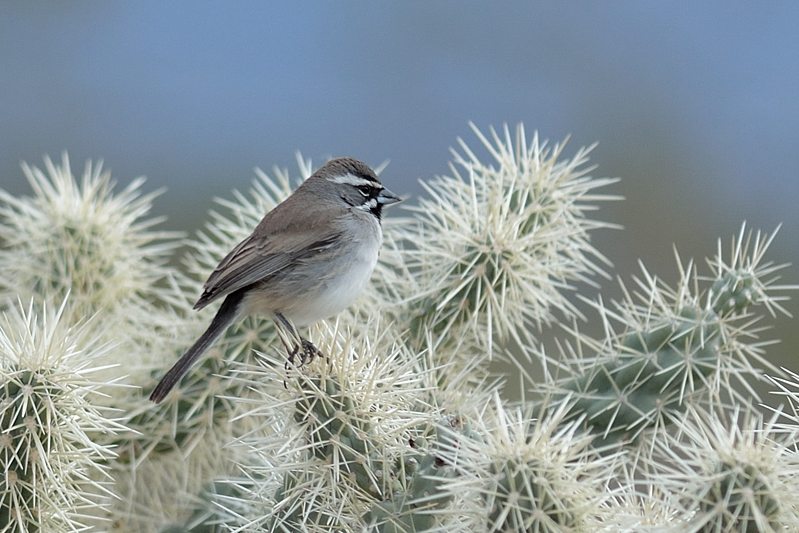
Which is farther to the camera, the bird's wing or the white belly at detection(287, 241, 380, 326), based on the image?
the white belly at detection(287, 241, 380, 326)

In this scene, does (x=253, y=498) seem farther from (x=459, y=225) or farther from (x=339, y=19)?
(x=339, y=19)

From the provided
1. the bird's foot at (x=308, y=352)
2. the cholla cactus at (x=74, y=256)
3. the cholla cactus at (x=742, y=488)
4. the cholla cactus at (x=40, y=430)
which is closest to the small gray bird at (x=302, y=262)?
the bird's foot at (x=308, y=352)

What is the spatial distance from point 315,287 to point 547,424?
5.31 feet

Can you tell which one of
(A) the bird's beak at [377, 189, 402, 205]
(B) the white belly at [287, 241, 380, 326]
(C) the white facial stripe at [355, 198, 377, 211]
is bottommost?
(B) the white belly at [287, 241, 380, 326]

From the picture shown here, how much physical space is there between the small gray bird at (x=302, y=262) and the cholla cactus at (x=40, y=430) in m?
0.71

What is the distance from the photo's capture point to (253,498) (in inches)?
134

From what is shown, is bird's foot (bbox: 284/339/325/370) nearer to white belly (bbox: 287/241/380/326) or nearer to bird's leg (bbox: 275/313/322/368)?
bird's leg (bbox: 275/313/322/368)

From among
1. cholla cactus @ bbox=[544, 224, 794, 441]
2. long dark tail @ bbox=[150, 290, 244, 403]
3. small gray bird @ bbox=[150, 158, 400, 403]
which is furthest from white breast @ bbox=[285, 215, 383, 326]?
cholla cactus @ bbox=[544, 224, 794, 441]

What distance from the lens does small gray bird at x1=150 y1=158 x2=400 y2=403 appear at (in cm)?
408

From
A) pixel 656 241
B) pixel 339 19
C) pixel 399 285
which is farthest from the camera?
pixel 339 19

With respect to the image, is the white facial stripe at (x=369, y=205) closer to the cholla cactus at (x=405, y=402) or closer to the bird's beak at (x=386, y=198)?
the bird's beak at (x=386, y=198)

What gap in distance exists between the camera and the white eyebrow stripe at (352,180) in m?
4.55

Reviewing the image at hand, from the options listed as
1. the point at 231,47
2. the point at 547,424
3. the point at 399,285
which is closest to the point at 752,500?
the point at 547,424

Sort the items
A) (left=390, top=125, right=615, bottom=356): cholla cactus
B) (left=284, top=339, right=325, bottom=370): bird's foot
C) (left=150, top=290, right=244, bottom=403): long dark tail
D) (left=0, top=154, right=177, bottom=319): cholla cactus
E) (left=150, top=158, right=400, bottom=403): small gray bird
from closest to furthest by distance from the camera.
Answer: (left=284, top=339, right=325, bottom=370): bird's foot
(left=150, top=290, right=244, bottom=403): long dark tail
(left=390, top=125, right=615, bottom=356): cholla cactus
(left=150, top=158, right=400, bottom=403): small gray bird
(left=0, top=154, right=177, bottom=319): cholla cactus
